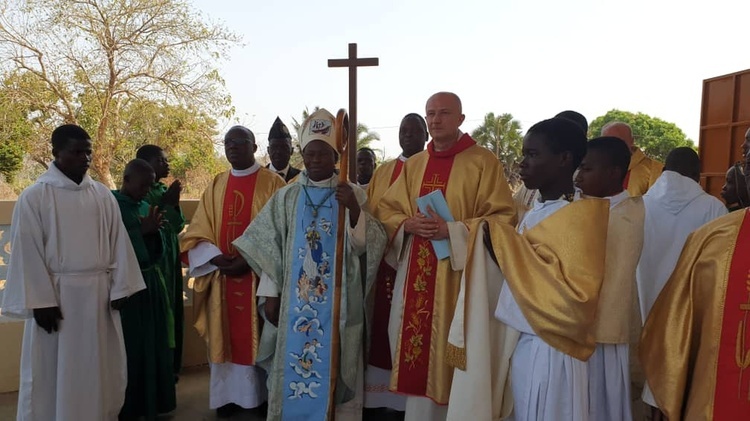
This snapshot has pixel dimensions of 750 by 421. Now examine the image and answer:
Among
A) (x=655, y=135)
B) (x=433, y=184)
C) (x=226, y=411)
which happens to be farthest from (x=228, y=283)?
(x=655, y=135)

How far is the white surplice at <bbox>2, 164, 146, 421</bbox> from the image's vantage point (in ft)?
10.7

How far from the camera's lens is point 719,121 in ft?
32.9

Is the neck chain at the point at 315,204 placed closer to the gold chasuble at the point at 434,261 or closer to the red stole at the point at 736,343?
the gold chasuble at the point at 434,261

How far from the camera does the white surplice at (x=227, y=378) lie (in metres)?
4.16

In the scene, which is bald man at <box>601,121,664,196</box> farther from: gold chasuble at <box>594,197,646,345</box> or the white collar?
gold chasuble at <box>594,197,646,345</box>

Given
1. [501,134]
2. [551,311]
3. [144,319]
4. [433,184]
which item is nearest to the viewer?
[551,311]

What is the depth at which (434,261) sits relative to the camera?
3.60 meters

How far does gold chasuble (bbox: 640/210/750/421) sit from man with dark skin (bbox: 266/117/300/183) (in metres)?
3.43

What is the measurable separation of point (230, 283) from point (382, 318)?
1.23 meters

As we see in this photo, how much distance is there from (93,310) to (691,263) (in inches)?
134

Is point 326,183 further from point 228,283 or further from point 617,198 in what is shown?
point 617,198

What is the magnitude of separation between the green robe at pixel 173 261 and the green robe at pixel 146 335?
419 millimetres

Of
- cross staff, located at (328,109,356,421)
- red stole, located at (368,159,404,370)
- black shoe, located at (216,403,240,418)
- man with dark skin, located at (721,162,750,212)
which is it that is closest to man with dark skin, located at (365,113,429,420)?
red stole, located at (368,159,404,370)

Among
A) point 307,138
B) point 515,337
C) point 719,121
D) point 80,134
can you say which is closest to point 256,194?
point 307,138
